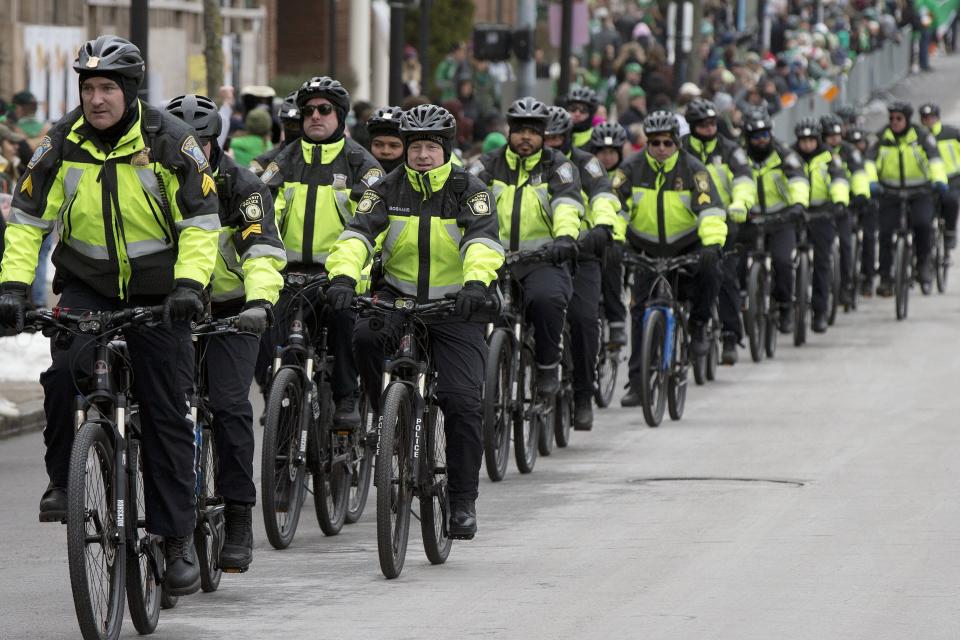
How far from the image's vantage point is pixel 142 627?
28.0 ft

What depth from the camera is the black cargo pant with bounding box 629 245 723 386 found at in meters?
16.2

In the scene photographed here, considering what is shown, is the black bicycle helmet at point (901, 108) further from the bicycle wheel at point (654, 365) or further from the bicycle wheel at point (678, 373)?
the bicycle wheel at point (654, 365)

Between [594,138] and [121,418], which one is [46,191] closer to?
[121,418]

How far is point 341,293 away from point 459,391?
672 millimetres

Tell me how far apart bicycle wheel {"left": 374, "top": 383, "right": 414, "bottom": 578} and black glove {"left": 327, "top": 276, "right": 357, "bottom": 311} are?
414 mm

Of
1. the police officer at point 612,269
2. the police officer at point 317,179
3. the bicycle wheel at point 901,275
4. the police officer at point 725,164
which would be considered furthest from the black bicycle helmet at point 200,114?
the bicycle wheel at point 901,275

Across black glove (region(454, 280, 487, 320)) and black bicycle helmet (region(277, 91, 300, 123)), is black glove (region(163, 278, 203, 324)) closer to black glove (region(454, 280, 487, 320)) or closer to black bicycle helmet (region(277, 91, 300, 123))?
black glove (region(454, 280, 487, 320))

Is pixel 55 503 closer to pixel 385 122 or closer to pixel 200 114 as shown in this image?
pixel 200 114

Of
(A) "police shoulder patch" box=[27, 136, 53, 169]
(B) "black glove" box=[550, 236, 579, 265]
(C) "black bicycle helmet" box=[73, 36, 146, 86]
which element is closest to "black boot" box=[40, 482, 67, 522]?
(A) "police shoulder patch" box=[27, 136, 53, 169]

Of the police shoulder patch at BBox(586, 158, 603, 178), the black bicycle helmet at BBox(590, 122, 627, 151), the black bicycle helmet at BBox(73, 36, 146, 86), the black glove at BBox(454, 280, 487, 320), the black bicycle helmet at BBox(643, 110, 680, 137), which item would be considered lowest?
the black glove at BBox(454, 280, 487, 320)

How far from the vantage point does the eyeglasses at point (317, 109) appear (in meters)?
12.0

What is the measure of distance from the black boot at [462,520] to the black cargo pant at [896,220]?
15156 millimetres

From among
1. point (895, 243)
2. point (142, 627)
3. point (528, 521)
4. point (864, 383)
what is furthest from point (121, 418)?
point (895, 243)

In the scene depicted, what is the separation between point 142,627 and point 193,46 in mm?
26448
